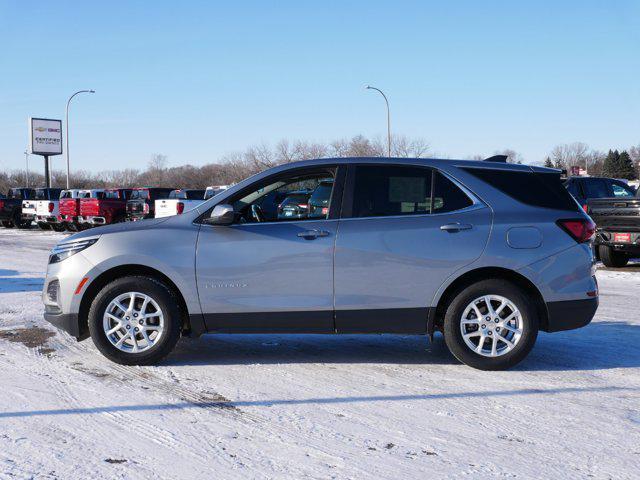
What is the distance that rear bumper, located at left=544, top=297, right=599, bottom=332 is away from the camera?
614 cm

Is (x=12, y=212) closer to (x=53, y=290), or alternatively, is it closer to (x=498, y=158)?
(x=53, y=290)

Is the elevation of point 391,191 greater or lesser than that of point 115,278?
greater

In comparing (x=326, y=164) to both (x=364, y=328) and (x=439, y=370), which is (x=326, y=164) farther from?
(x=439, y=370)

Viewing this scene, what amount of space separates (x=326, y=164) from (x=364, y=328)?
1.41m

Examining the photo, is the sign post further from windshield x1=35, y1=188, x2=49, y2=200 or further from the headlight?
the headlight

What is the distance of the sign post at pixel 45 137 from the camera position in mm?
61812

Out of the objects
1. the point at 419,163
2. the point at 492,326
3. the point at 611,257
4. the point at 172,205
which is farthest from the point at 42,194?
the point at 492,326

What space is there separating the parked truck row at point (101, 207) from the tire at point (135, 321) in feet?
62.2

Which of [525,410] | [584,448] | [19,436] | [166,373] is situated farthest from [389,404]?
[19,436]

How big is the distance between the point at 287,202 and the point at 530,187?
6.78 ft

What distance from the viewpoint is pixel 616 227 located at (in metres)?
14.3

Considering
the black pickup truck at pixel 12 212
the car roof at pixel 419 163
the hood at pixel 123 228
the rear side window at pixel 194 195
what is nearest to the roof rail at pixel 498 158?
the car roof at pixel 419 163

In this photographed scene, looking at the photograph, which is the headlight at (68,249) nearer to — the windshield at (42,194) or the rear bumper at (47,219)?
the rear bumper at (47,219)

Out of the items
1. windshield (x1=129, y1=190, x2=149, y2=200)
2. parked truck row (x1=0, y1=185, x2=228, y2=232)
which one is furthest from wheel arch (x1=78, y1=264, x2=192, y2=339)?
windshield (x1=129, y1=190, x2=149, y2=200)
